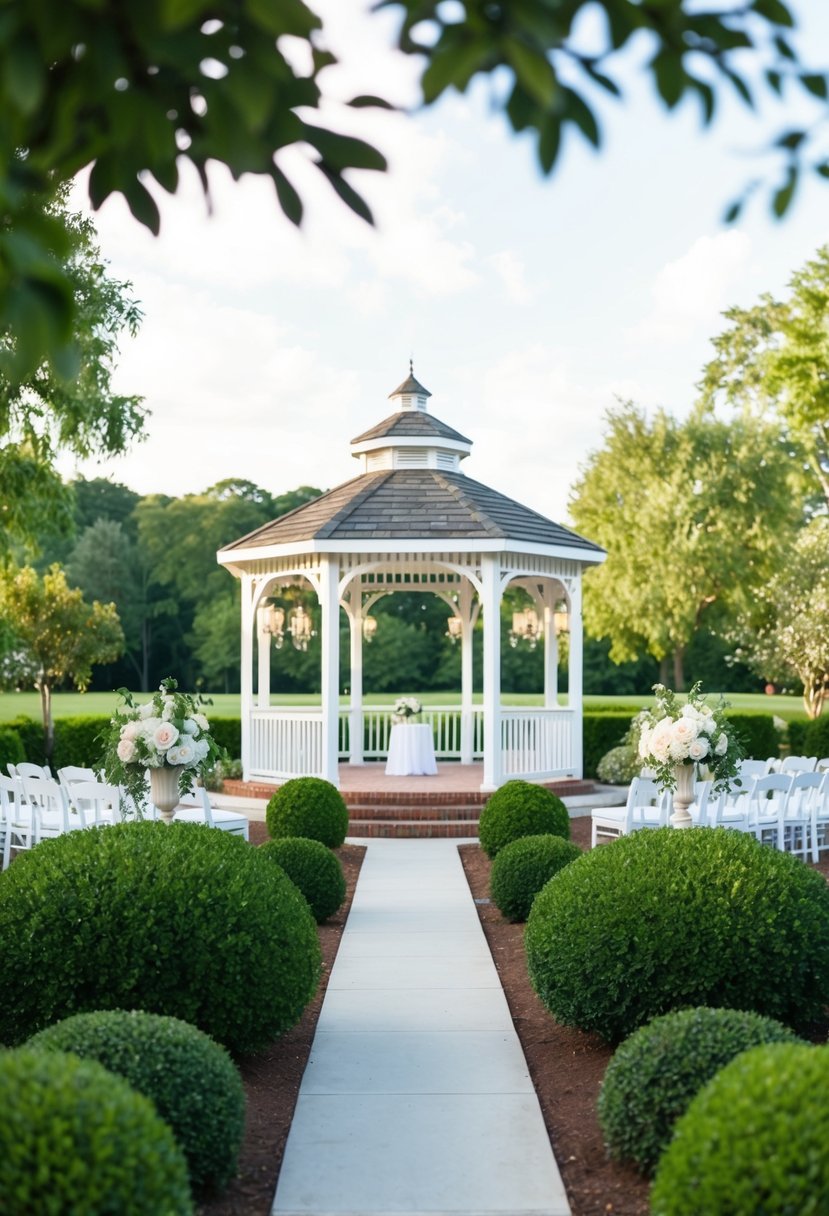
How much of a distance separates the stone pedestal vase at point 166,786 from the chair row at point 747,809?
432 cm

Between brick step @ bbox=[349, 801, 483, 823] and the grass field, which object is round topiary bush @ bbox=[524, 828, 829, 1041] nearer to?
brick step @ bbox=[349, 801, 483, 823]

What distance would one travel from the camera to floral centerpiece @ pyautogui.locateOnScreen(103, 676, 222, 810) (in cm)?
886

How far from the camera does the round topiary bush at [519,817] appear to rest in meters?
11.9

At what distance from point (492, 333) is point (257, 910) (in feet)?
47.4

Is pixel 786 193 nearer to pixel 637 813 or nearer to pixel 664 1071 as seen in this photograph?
pixel 664 1071

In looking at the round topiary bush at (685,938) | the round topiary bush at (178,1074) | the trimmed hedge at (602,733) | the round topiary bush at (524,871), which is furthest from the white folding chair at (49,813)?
the trimmed hedge at (602,733)

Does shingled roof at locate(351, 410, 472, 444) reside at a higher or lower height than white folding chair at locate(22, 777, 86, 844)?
higher

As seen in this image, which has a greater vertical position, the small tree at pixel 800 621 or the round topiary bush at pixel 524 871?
the small tree at pixel 800 621

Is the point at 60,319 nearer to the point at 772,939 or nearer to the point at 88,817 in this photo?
the point at 772,939

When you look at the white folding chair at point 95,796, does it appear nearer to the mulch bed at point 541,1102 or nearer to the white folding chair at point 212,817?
the white folding chair at point 212,817

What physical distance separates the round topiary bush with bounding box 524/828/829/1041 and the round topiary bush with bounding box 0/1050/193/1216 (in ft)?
9.37

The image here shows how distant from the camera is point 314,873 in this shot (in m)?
9.51

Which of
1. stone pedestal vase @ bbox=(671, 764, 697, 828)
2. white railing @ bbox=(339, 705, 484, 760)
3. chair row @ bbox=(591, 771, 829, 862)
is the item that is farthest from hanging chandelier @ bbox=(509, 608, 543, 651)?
stone pedestal vase @ bbox=(671, 764, 697, 828)

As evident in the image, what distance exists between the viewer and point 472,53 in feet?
6.41
